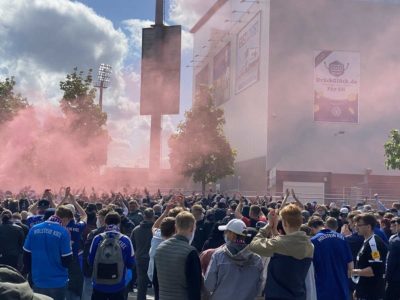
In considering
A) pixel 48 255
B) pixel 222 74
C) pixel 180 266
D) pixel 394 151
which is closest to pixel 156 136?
pixel 222 74

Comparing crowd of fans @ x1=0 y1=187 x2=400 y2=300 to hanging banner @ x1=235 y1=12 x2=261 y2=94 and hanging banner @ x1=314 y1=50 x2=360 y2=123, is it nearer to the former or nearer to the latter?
hanging banner @ x1=314 y1=50 x2=360 y2=123

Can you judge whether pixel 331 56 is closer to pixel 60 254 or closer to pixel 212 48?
pixel 212 48

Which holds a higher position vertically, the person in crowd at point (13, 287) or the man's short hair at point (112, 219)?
the person in crowd at point (13, 287)

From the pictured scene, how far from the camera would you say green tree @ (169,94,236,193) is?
141 feet

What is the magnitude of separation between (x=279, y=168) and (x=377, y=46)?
13503mm

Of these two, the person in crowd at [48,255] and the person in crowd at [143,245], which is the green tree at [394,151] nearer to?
the person in crowd at [143,245]

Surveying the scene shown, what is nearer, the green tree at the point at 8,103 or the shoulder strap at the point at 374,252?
the shoulder strap at the point at 374,252

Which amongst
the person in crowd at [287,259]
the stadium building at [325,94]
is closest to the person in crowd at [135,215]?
the person in crowd at [287,259]

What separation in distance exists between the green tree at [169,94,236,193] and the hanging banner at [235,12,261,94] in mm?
8258

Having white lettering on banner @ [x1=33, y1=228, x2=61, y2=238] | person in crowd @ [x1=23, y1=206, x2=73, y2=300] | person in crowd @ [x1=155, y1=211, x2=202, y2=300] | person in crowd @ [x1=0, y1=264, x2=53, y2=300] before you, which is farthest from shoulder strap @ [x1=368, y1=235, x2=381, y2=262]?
person in crowd @ [x1=0, y1=264, x2=53, y2=300]

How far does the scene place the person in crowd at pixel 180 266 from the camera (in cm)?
563

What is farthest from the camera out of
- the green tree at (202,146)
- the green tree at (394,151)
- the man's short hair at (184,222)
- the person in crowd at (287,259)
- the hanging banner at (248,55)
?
the hanging banner at (248,55)

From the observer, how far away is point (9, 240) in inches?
360

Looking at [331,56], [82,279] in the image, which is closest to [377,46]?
[331,56]
